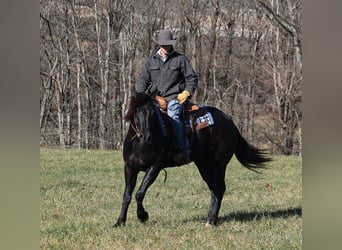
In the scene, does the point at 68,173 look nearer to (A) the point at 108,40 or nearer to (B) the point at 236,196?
(B) the point at 236,196

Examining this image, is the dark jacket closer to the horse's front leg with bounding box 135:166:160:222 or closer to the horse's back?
the horse's back

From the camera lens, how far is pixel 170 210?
634 cm

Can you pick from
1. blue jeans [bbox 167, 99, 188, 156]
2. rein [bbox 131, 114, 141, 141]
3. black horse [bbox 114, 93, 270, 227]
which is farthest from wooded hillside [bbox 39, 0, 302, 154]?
rein [bbox 131, 114, 141, 141]

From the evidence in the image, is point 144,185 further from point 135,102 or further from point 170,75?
point 170,75

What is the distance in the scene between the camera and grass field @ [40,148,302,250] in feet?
15.5

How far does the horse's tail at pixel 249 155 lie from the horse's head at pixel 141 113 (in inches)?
72.2

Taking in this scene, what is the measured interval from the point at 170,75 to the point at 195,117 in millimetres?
580

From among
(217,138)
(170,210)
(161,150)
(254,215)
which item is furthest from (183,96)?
(254,215)

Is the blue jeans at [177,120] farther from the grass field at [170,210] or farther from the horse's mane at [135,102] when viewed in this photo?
the grass field at [170,210]
